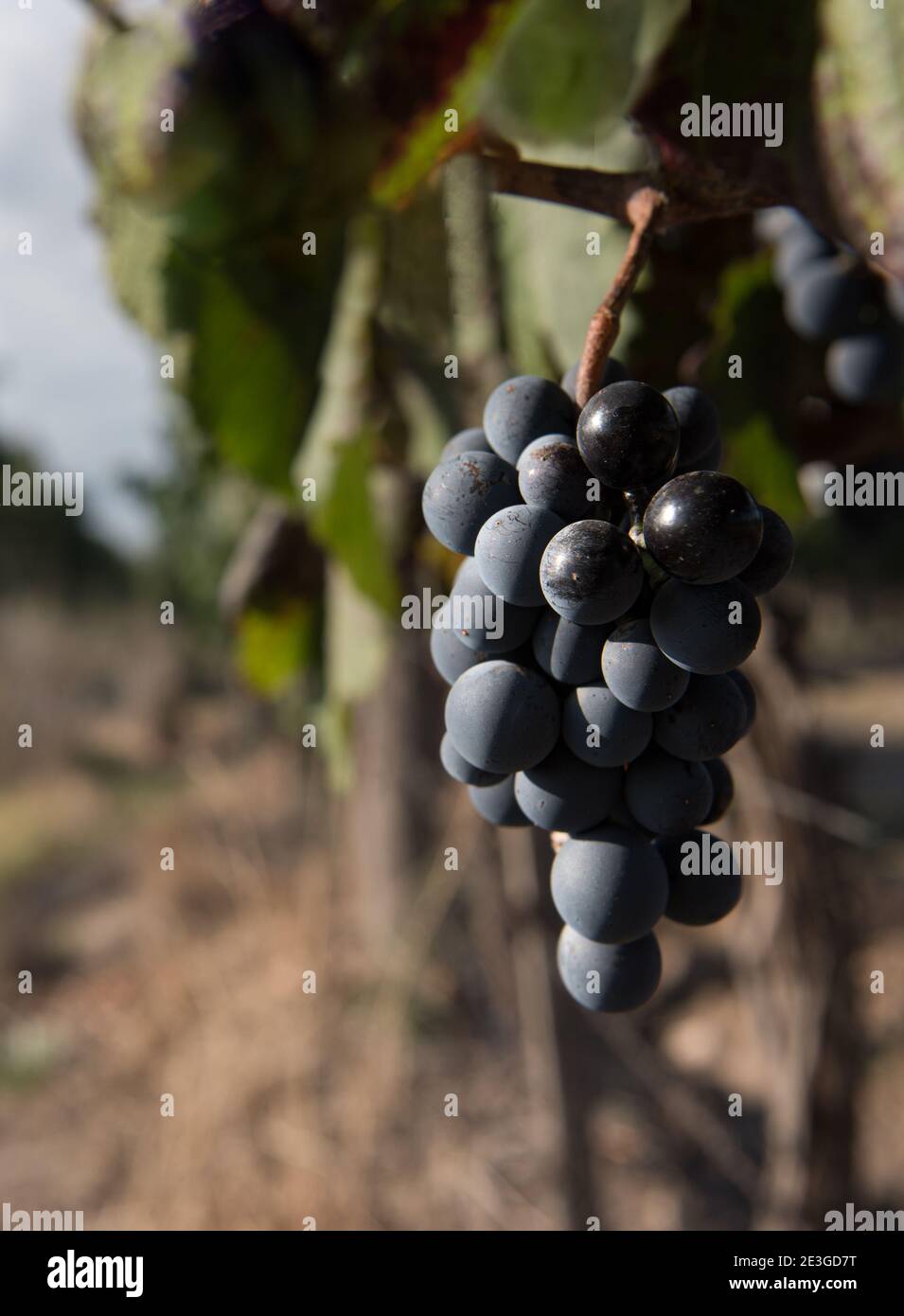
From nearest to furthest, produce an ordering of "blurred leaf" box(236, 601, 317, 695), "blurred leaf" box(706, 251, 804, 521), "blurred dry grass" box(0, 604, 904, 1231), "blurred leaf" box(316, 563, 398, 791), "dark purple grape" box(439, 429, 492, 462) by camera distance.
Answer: "dark purple grape" box(439, 429, 492, 462) < "blurred leaf" box(706, 251, 804, 521) < "blurred leaf" box(316, 563, 398, 791) < "blurred leaf" box(236, 601, 317, 695) < "blurred dry grass" box(0, 604, 904, 1231)

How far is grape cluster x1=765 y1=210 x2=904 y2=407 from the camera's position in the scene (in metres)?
0.72

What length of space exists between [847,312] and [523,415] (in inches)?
18.5

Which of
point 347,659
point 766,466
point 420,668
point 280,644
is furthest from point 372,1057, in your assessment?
point 766,466

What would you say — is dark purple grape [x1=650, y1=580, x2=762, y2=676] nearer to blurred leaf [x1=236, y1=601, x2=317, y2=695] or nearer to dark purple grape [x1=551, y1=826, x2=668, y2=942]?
dark purple grape [x1=551, y1=826, x2=668, y2=942]

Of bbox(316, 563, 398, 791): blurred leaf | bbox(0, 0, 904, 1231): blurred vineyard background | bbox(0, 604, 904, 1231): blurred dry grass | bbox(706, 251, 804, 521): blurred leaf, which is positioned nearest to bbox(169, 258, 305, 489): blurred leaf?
bbox(0, 0, 904, 1231): blurred vineyard background

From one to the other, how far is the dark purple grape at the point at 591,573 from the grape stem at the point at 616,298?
0.20ft

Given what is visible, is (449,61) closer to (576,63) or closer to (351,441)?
(576,63)

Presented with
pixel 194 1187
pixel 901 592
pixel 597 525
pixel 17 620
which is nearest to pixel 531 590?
pixel 597 525

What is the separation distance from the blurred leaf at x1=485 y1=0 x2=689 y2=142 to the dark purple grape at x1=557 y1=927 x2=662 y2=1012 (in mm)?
427

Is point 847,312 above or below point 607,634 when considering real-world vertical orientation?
above

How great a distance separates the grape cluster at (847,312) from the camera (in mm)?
720

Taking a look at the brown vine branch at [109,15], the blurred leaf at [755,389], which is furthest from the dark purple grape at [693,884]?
the brown vine branch at [109,15]

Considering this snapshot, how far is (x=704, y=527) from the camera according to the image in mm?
321
